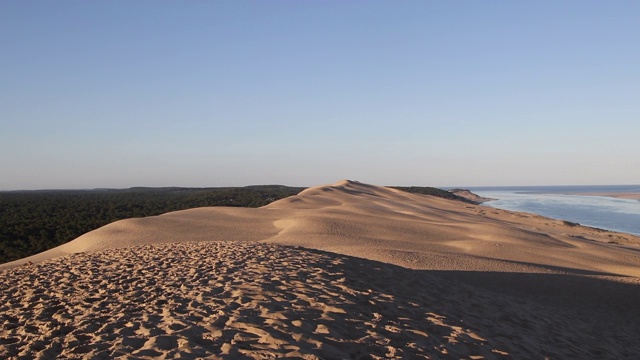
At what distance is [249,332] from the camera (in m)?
5.29

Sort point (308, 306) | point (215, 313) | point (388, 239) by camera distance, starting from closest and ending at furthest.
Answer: point (215, 313) → point (308, 306) → point (388, 239)

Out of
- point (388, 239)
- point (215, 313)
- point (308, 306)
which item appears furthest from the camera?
point (388, 239)

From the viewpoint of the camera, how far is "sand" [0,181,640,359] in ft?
16.9

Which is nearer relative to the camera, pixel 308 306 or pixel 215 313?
pixel 215 313

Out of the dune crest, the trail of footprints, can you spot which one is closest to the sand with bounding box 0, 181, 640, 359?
the trail of footprints

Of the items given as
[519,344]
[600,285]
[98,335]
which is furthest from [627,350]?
[98,335]

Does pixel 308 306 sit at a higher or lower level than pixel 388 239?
higher

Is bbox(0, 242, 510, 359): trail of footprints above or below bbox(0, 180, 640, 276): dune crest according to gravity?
above

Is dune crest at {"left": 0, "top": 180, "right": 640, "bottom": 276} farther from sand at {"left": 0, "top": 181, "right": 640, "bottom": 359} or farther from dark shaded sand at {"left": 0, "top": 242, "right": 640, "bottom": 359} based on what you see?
dark shaded sand at {"left": 0, "top": 242, "right": 640, "bottom": 359}

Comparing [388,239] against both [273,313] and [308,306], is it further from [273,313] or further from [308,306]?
[273,313]

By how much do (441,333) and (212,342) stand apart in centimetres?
277

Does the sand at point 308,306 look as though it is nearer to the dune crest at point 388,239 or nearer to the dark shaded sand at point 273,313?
the dark shaded sand at point 273,313

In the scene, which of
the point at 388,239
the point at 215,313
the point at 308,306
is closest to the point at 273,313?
the point at 308,306

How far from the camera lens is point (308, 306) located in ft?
20.4
